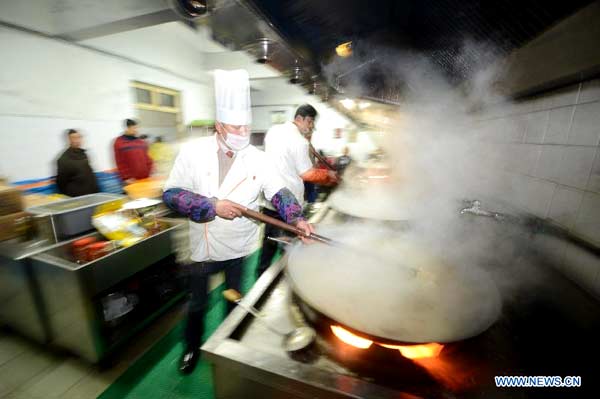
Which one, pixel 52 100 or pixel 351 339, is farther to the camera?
pixel 52 100

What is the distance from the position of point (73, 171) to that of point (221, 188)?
11.8ft

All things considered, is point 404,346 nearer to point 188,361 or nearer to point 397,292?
point 397,292

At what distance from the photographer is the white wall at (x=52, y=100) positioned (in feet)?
13.0

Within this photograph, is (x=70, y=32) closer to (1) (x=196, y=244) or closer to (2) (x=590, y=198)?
(1) (x=196, y=244)

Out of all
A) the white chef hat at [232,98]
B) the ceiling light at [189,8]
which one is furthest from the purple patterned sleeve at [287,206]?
the ceiling light at [189,8]

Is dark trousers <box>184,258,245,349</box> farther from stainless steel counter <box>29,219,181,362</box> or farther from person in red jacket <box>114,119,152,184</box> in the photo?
person in red jacket <box>114,119,152,184</box>

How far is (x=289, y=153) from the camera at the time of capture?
9.37 feet

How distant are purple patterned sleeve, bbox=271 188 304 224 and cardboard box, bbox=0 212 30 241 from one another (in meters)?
1.94

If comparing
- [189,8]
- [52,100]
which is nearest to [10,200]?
[189,8]

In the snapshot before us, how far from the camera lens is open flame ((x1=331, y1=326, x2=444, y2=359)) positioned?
0.80 metres

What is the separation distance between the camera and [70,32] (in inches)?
175

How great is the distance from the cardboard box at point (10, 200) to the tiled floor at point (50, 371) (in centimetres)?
115

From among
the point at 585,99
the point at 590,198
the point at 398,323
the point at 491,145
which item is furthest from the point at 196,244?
the point at 491,145

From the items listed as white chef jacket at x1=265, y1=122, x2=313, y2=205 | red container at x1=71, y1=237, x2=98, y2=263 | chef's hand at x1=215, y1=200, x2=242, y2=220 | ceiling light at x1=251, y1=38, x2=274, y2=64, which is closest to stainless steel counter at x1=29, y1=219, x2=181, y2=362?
red container at x1=71, y1=237, x2=98, y2=263
